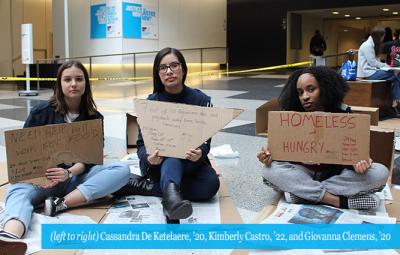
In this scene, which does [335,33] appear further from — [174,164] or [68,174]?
[68,174]

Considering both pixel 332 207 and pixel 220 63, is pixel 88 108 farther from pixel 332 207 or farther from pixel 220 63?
pixel 220 63

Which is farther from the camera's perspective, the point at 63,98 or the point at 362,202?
the point at 63,98

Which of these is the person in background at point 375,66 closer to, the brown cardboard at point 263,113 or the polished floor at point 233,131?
the polished floor at point 233,131

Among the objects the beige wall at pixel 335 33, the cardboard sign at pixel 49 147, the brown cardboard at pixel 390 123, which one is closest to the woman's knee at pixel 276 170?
the cardboard sign at pixel 49 147

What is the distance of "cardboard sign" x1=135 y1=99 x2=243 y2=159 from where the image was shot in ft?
8.69

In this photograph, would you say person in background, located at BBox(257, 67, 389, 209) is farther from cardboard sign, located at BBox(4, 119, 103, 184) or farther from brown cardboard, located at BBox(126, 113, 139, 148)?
brown cardboard, located at BBox(126, 113, 139, 148)

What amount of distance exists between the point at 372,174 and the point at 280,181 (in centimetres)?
52

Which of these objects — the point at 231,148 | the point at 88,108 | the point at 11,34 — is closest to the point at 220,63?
the point at 11,34

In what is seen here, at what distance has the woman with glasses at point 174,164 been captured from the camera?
2672 mm

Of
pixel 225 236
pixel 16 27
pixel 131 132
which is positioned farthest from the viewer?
pixel 16 27

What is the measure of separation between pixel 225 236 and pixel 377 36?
531 cm

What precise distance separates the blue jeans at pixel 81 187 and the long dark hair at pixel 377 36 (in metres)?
5.04

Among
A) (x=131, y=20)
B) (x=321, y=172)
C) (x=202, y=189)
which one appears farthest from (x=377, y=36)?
(x=131, y=20)

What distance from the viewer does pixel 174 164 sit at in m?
2.69
